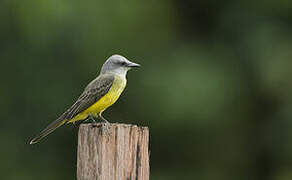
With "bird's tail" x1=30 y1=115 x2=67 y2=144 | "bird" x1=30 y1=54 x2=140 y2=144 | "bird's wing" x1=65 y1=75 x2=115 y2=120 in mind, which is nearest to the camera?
"bird's tail" x1=30 y1=115 x2=67 y2=144

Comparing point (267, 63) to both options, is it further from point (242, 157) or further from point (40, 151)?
point (40, 151)

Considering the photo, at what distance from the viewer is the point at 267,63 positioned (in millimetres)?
11078

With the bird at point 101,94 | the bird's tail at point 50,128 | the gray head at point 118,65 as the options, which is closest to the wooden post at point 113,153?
the bird's tail at point 50,128

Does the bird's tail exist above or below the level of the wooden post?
above

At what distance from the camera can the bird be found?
5664 millimetres

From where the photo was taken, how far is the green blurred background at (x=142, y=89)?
10773 mm

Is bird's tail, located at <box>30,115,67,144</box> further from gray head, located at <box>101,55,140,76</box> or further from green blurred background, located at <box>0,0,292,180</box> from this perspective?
green blurred background, located at <box>0,0,292,180</box>

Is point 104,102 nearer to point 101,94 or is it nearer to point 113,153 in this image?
point 101,94

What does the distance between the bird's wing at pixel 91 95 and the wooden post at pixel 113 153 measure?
1.42 metres

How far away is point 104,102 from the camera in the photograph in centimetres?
593

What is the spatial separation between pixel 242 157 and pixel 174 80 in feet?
5.56

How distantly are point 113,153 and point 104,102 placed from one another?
203 cm

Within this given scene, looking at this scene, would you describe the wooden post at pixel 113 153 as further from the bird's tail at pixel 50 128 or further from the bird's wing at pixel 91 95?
the bird's wing at pixel 91 95

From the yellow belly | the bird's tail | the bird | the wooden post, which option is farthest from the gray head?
the wooden post
